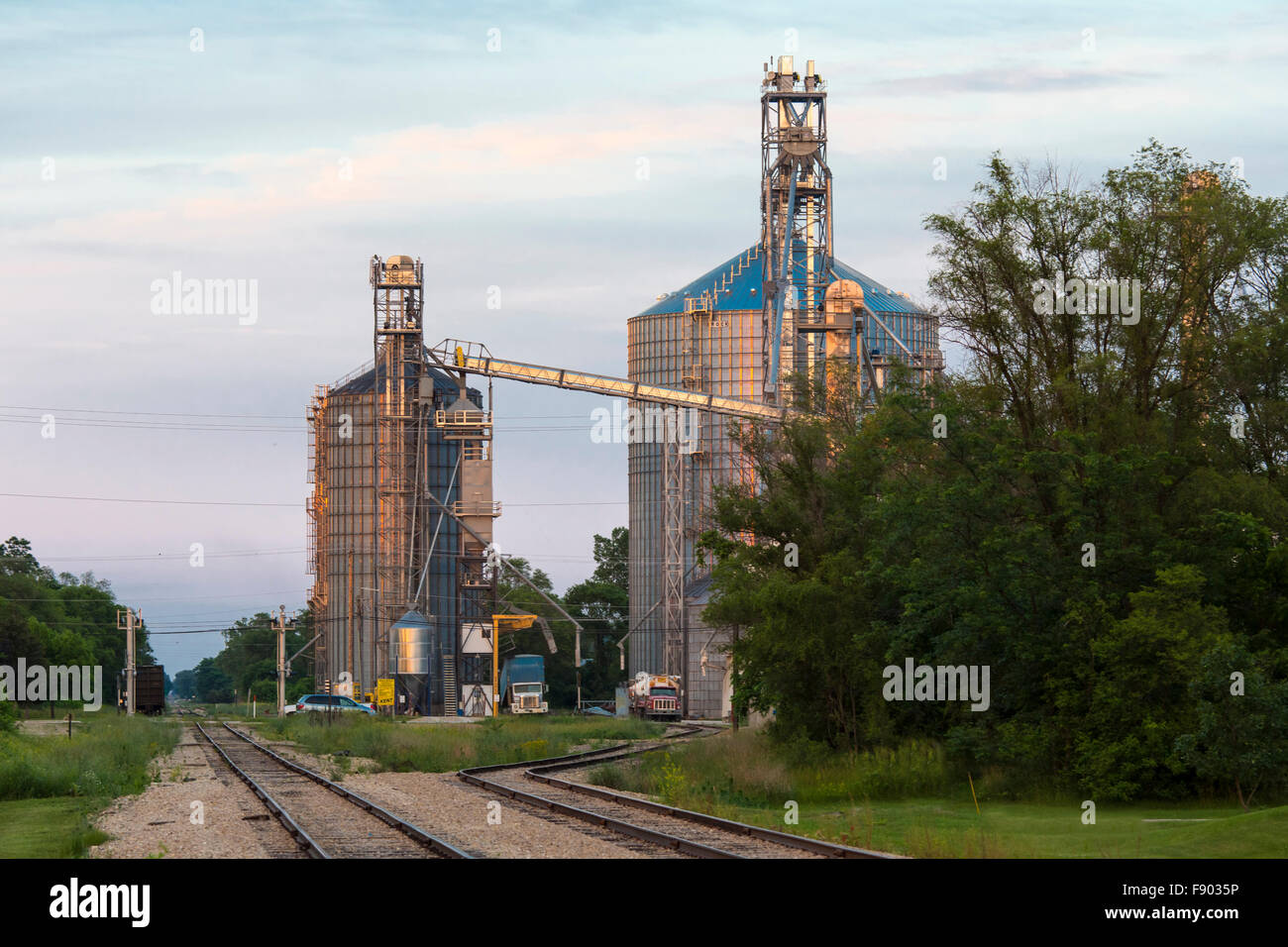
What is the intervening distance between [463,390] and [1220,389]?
7066 cm

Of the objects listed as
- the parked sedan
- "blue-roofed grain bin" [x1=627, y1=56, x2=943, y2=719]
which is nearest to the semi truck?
"blue-roofed grain bin" [x1=627, y1=56, x2=943, y2=719]

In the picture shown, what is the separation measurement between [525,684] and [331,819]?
2741 inches

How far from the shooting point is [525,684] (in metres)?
95.5

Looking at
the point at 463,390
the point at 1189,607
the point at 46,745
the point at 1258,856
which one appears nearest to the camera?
the point at 1258,856

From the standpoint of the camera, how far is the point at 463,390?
101 m

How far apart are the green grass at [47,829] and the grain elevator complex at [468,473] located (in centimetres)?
5335

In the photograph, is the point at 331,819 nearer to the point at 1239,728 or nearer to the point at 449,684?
the point at 1239,728

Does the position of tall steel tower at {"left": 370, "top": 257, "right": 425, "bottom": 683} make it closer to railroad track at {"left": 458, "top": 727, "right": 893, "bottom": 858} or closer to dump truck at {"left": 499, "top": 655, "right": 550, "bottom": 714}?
dump truck at {"left": 499, "top": 655, "right": 550, "bottom": 714}

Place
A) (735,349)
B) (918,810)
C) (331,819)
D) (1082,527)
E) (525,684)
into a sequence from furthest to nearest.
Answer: (735,349) → (525,684) → (1082,527) → (918,810) → (331,819)

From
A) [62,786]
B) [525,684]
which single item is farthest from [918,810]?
[525,684]

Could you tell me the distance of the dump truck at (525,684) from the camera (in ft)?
309

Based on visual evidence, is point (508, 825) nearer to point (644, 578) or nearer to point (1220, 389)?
point (1220, 389)
